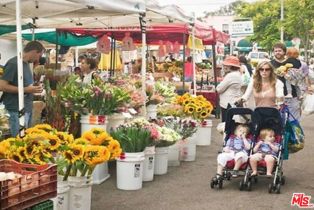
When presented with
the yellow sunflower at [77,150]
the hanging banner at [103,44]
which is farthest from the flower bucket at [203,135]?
the yellow sunflower at [77,150]

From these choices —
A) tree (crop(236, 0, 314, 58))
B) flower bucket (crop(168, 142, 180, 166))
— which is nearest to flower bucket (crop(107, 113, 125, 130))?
flower bucket (crop(168, 142, 180, 166))

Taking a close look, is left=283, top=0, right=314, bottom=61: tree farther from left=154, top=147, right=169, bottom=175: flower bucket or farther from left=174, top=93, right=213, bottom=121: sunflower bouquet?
left=154, top=147, right=169, bottom=175: flower bucket

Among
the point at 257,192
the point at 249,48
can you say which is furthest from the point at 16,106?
the point at 249,48

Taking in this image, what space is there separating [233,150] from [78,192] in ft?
8.11

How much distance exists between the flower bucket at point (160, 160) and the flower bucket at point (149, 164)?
0.36 meters

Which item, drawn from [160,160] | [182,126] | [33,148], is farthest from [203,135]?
[33,148]

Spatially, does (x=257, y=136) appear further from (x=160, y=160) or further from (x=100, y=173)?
(x=100, y=173)

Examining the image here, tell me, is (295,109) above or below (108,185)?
above

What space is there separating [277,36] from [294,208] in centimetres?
3931

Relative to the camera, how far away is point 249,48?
207 feet

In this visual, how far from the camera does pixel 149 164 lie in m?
7.53

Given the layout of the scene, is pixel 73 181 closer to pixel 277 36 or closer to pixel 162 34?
pixel 162 34

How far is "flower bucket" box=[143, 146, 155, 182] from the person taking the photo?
7449mm

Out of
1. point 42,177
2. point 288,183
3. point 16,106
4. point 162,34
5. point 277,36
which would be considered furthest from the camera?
point 277,36
